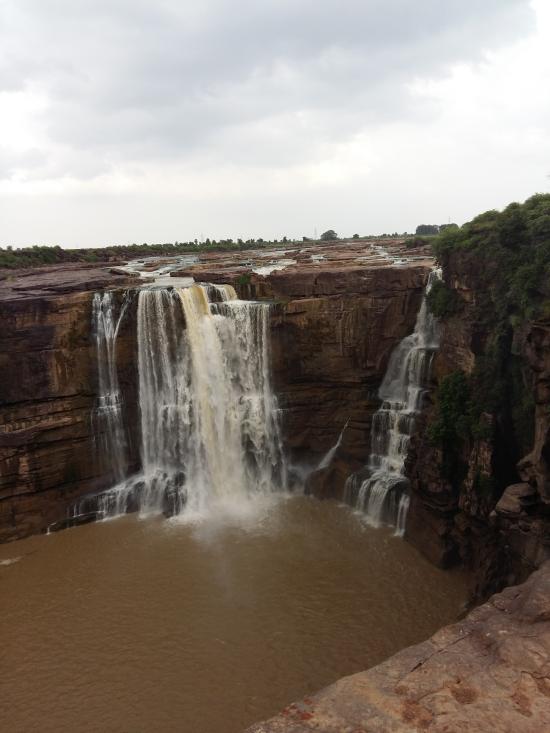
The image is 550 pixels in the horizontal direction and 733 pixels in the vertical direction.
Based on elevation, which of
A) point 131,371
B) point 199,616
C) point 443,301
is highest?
point 443,301

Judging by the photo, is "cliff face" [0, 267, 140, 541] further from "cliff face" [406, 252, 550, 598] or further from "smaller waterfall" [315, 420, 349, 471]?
"cliff face" [406, 252, 550, 598]

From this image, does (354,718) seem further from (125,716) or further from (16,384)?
(16,384)

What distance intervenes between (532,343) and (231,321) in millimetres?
11905

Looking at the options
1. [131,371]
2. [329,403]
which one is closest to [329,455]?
[329,403]

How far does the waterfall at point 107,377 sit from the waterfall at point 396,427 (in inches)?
361

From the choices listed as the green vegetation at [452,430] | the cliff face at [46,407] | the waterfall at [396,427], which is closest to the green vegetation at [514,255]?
the green vegetation at [452,430]

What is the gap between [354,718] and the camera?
6.70 metres

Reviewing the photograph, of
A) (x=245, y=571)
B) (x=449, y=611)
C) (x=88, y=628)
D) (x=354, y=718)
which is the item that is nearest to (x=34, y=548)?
(x=88, y=628)

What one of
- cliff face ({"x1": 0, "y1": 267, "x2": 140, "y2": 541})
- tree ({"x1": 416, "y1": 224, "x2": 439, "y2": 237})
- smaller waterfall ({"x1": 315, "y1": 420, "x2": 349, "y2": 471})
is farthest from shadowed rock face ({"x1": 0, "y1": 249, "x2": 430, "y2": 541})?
tree ({"x1": 416, "y1": 224, "x2": 439, "y2": 237})

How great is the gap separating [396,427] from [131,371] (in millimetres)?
10245

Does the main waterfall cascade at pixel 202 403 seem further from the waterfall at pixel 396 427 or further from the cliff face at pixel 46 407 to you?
the waterfall at pixel 396 427

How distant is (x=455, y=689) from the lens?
711 centimetres

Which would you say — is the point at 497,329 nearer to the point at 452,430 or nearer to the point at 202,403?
the point at 452,430

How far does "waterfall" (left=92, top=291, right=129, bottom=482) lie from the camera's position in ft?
65.4
